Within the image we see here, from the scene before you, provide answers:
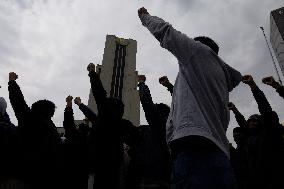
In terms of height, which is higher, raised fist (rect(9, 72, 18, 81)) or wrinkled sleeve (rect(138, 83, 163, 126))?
raised fist (rect(9, 72, 18, 81))

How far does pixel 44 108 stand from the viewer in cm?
391

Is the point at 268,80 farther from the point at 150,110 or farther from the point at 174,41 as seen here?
the point at 174,41

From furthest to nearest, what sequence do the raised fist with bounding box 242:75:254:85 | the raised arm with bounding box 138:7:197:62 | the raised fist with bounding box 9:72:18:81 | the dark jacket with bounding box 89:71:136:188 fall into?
1. the raised fist with bounding box 9:72:18:81
2. the dark jacket with bounding box 89:71:136:188
3. the raised fist with bounding box 242:75:254:85
4. the raised arm with bounding box 138:7:197:62

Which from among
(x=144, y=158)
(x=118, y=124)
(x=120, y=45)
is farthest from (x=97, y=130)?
(x=120, y=45)

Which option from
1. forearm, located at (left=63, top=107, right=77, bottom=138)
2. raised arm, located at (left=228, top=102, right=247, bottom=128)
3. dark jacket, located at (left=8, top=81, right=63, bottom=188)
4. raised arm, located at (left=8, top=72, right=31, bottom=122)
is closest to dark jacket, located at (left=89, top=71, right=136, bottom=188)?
dark jacket, located at (left=8, top=81, right=63, bottom=188)

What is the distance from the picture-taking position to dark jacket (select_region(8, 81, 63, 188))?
347 centimetres

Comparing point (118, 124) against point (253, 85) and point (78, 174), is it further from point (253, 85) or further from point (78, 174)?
point (253, 85)

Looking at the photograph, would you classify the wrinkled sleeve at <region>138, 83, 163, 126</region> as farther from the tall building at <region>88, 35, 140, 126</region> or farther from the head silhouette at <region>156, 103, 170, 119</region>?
the tall building at <region>88, 35, 140, 126</region>

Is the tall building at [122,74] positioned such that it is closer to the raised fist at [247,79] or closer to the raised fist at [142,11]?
the raised fist at [247,79]

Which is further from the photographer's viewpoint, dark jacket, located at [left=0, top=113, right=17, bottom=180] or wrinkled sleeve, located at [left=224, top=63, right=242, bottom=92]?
dark jacket, located at [left=0, top=113, right=17, bottom=180]

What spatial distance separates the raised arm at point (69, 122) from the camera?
177 inches

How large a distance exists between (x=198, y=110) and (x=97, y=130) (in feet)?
7.14

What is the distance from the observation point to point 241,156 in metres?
4.72

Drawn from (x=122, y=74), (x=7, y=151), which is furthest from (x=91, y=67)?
(x=122, y=74)
